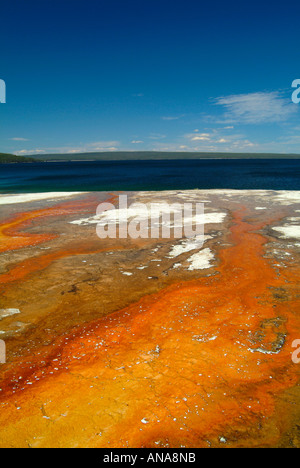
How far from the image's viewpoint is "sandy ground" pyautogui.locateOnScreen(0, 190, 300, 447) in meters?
3.40

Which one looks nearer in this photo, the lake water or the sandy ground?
the sandy ground

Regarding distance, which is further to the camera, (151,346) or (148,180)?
(148,180)

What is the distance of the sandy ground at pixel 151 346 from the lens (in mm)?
3404

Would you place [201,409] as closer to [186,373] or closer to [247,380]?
[186,373]

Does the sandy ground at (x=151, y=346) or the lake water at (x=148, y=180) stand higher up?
the lake water at (x=148, y=180)

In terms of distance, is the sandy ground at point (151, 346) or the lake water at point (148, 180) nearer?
the sandy ground at point (151, 346)

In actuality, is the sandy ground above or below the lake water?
below

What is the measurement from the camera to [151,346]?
484 cm

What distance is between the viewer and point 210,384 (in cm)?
400

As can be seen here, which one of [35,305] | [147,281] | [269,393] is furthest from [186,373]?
[35,305]

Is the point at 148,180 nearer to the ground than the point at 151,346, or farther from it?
farther from it
